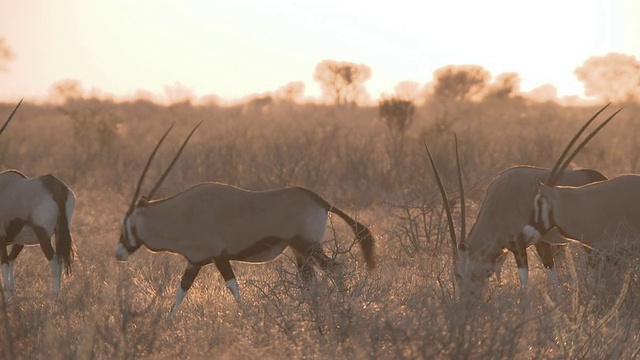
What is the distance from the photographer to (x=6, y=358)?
5.20 m

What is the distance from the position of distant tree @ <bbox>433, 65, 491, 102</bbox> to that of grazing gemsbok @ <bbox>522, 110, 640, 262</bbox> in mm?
37970

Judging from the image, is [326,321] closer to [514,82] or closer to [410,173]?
[410,173]

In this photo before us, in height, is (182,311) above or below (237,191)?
below

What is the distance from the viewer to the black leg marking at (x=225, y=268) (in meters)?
6.81

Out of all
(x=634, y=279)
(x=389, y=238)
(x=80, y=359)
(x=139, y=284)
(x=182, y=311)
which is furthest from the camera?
(x=389, y=238)

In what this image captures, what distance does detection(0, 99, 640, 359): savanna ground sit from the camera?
193 inches

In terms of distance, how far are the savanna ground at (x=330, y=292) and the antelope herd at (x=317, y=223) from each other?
19 cm

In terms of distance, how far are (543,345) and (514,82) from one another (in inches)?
1737

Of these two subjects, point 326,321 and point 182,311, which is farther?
point 182,311

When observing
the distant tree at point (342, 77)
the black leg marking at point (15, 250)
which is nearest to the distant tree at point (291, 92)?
the distant tree at point (342, 77)

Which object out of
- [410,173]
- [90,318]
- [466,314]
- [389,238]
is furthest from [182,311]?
[410,173]

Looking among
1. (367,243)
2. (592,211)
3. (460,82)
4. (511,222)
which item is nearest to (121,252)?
(367,243)

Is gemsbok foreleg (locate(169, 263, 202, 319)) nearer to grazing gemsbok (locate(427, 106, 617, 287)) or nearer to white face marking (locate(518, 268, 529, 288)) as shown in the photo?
grazing gemsbok (locate(427, 106, 617, 287))

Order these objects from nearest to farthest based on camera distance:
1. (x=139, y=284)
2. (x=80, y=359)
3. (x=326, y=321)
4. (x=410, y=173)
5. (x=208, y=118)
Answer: (x=80, y=359) < (x=326, y=321) < (x=139, y=284) < (x=410, y=173) < (x=208, y=118)
